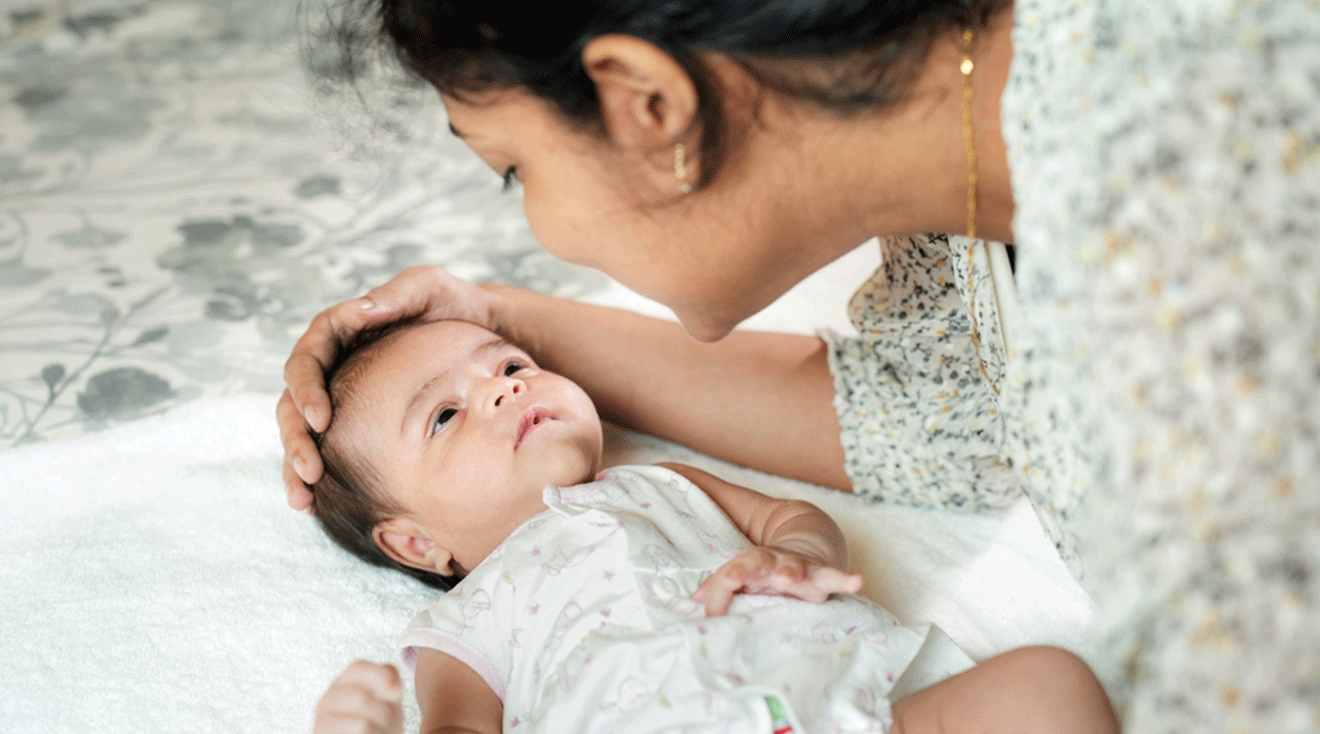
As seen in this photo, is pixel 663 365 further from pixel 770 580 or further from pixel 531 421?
pixel 770 580

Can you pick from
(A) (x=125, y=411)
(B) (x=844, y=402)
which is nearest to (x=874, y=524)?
(B) (x=844, y=402)

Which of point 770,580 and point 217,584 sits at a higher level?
point 770,580

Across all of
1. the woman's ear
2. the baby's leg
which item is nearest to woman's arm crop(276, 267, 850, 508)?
the baby's leg

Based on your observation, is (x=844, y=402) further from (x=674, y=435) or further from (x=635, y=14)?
(x=635, y=14)

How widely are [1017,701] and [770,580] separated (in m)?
0.22

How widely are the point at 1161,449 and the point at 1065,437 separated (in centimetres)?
15

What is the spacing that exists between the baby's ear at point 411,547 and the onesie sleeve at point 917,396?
49cm

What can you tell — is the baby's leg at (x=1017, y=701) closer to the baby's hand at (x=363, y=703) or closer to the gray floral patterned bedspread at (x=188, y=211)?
the baby's hand at (x=363, y=703)

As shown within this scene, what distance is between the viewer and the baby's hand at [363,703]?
2.53 ft

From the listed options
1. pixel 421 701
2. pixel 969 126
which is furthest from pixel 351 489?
pixel 969 126

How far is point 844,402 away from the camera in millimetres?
1233

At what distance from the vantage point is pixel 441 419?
113cm

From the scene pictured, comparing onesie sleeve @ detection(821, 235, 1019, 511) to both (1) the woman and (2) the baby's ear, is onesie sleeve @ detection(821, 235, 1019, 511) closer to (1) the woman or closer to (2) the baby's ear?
(1) the woman

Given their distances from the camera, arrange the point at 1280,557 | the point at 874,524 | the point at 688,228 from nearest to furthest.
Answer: the point at 1280,557 → the point at 688,228 → the point at 874,524
